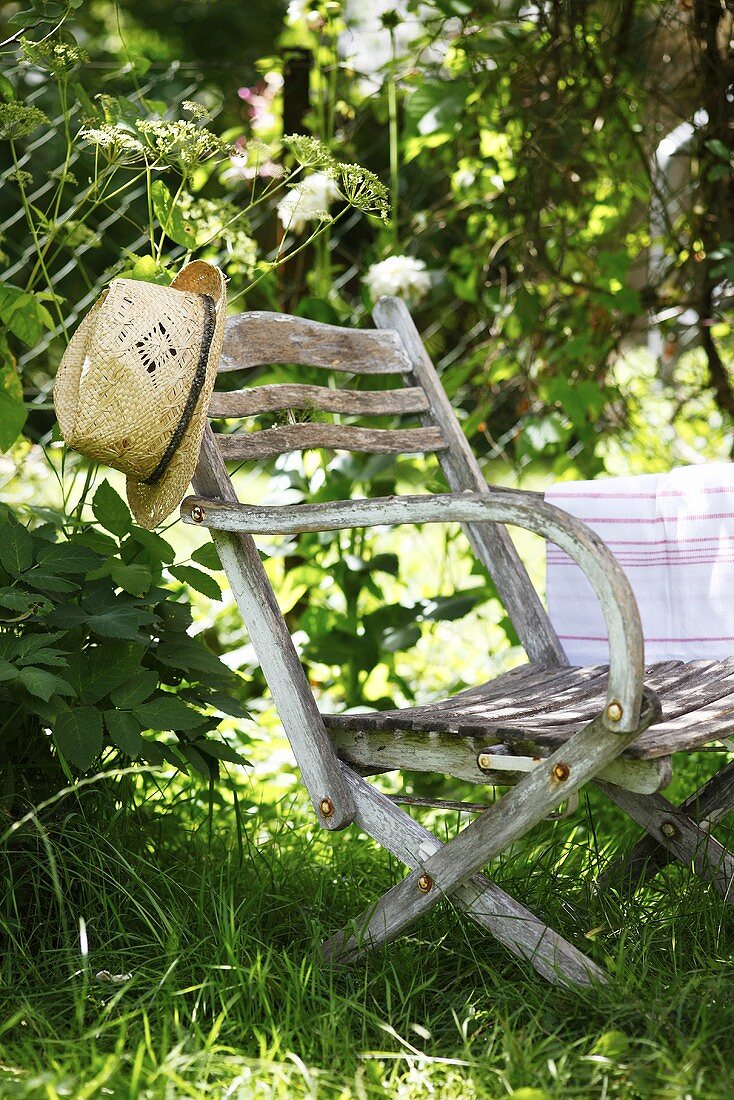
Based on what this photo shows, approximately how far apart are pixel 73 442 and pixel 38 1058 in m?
0.75

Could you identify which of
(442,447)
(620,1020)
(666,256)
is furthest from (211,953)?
(666,256)

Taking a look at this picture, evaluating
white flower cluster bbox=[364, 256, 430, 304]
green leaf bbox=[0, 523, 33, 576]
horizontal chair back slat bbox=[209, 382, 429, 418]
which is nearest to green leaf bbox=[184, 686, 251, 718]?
green leaf bbox=[0, 523, 33, 576]

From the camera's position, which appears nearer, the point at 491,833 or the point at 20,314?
the point at 491,833

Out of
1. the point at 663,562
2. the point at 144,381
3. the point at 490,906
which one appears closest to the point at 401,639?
the point at 663,562

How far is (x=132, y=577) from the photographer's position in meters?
1.73

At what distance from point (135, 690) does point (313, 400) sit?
0.53m

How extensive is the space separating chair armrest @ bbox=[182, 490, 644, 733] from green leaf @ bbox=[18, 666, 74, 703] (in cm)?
34

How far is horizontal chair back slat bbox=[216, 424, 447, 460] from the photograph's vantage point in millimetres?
1709

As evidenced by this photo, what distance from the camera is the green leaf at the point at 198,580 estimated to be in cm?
178

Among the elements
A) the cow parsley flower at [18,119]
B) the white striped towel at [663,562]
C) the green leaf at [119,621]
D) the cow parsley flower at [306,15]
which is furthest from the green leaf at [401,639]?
the cow parsley flower at [306,15]

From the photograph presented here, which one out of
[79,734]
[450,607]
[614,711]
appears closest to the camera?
[614,711]

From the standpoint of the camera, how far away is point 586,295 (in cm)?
303

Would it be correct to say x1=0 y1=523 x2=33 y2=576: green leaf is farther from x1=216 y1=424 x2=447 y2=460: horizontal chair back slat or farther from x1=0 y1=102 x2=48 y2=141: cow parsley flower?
x1=0 y1=102 x2=48 y2=141: cow parsley flower

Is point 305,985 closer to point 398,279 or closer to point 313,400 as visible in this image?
point 313,400
